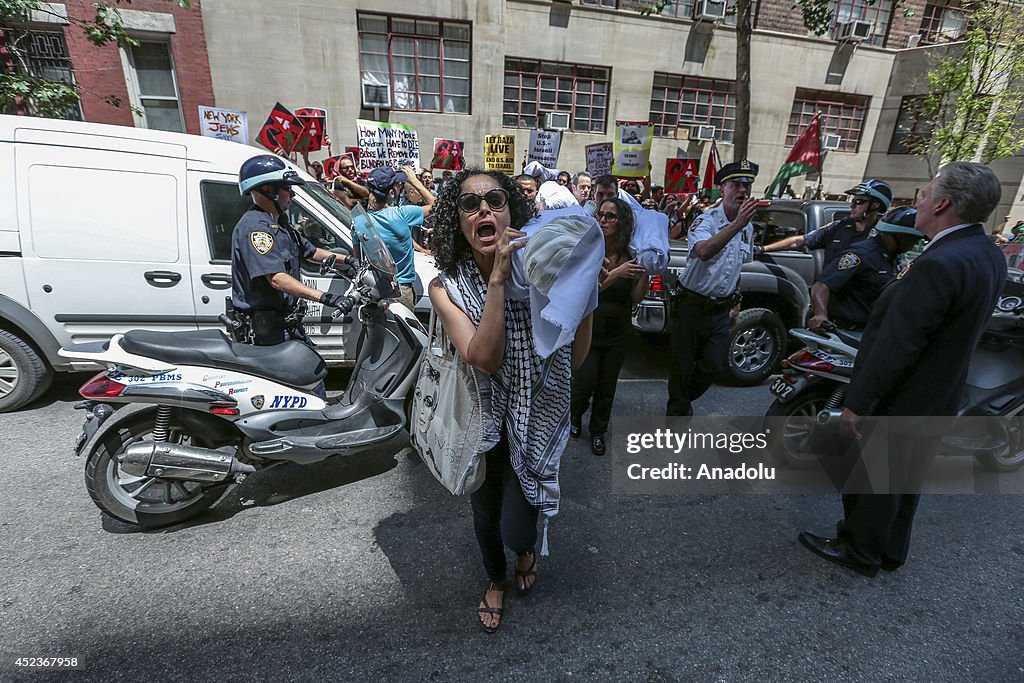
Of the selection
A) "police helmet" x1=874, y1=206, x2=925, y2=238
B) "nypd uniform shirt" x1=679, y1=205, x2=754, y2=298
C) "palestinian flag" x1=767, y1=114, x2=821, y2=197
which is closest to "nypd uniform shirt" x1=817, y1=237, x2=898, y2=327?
"police helmet" x1=874, y1=206, x2=925, y2=238

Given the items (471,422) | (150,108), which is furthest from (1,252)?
(150,108)

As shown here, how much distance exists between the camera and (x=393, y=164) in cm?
941

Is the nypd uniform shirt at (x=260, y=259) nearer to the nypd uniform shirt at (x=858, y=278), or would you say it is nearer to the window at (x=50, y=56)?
the nypd uniform shirt at (x=858, y=278)

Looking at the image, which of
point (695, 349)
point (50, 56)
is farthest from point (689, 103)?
point (50, 56)

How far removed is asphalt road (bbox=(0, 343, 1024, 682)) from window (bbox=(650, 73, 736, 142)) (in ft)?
46.7

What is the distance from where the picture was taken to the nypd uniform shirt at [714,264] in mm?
3377

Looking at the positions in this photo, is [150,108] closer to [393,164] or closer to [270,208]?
[393,164]

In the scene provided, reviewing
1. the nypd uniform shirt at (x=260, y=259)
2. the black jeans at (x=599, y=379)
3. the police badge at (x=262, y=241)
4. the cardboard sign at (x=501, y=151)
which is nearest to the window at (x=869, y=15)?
the cardboard sign at (x=501, y=151)

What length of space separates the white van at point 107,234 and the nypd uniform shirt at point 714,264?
246cm

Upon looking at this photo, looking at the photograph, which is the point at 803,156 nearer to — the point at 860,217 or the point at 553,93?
the point at 553,93

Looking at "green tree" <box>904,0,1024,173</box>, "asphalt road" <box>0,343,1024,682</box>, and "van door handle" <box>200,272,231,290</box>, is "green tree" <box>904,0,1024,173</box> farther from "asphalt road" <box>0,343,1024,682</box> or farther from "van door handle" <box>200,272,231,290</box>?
"van door handle" <box>200,272,231,290</box>

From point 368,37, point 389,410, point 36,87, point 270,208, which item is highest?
point 368,37

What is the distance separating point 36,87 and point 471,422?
825cm

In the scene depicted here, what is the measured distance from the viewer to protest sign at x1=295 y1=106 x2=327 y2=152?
29.4 feet
